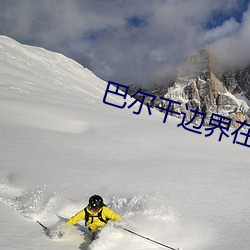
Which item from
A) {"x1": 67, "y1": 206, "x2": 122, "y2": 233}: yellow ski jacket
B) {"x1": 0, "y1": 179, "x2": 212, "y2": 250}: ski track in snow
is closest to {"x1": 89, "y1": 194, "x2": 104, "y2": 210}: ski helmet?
{"x1": 67, "y1": 206, "x2": 122, "y2": 233}: yellow ski jacket

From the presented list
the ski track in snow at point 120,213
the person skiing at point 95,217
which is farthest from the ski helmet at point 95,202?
the ski track in snow at point 120,213

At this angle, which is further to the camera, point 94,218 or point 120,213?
point 120,213

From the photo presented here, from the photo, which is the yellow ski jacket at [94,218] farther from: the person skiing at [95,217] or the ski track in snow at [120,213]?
the ski track in snow at [120,213]

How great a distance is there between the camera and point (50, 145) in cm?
989

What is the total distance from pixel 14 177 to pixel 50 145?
2772 mm

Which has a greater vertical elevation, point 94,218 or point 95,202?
point 95,202

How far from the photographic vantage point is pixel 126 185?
7039 mm

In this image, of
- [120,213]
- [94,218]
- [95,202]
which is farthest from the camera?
[120,213]

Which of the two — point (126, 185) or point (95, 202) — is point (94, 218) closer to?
point (95, 202)

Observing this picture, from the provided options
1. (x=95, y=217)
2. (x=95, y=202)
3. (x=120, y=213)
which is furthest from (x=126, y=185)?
(x=95, y=202)

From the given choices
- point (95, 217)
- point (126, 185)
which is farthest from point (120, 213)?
point (126, 185)

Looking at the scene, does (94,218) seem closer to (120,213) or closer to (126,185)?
(120,213)

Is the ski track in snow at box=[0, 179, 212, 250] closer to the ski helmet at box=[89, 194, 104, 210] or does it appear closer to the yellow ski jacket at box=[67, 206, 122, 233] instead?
the yellow ski jacket at box=[67, 206, 122, 233]

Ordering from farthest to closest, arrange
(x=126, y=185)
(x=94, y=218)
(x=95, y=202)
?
(x=126, y=185) → (x=94, y=218) → (x=95, y=202)
